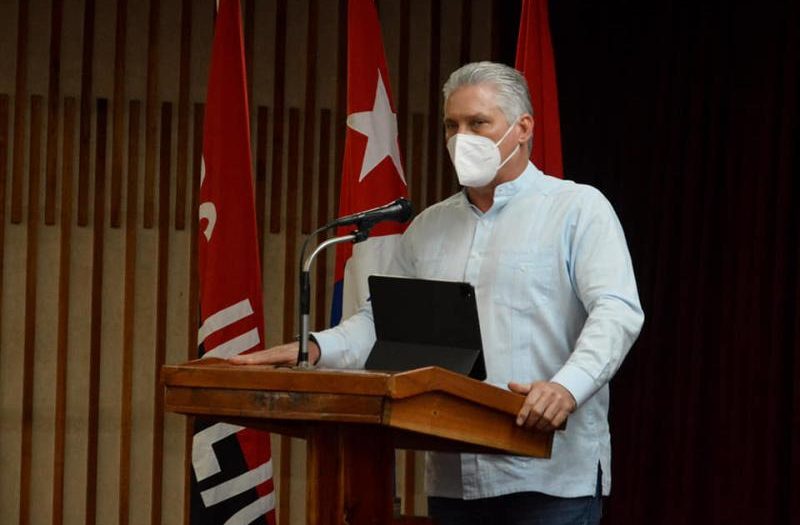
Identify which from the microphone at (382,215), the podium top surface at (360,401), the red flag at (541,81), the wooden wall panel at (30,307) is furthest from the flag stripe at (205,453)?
the podium top surface at (360,401)

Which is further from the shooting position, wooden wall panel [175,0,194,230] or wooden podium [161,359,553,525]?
wooden wall panel [175,0,194,230]

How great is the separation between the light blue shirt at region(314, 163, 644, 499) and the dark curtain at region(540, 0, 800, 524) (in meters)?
1.42

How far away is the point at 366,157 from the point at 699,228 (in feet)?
3.53

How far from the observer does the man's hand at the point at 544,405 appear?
6.50 feet

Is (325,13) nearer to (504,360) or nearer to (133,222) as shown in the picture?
(133,222)

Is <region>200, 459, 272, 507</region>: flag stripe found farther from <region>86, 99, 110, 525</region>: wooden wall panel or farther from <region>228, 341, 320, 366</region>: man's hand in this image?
<region>228, 341, 320, 366</region>: man's hand

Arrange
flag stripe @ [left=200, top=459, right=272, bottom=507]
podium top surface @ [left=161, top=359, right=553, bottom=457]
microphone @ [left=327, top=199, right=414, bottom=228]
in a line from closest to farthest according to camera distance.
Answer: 1. podium top surface @ [left=161, top=359, right=553, bottom=457]
2. microphone @ [left=327, top=199, right=414, bottom=228]
3. flag stripe @ [left=200, top=459, right=272, bottom=507]

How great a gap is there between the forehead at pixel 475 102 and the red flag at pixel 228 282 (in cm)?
131

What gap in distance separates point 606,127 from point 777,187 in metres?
0.88

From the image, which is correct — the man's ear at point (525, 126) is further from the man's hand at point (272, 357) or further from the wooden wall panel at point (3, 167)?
the wooden wall panel at point (3, 167)

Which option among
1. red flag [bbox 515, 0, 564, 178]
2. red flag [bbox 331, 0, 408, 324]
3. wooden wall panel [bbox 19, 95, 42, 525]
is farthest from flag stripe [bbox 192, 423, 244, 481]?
wooden wall panel [bbox 19, 95, 42, 525]

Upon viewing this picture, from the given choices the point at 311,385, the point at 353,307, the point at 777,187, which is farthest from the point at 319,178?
the point at 311,385

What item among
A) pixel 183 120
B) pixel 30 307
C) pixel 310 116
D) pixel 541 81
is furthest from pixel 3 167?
pixel 541 81

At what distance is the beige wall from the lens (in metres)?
4.64
